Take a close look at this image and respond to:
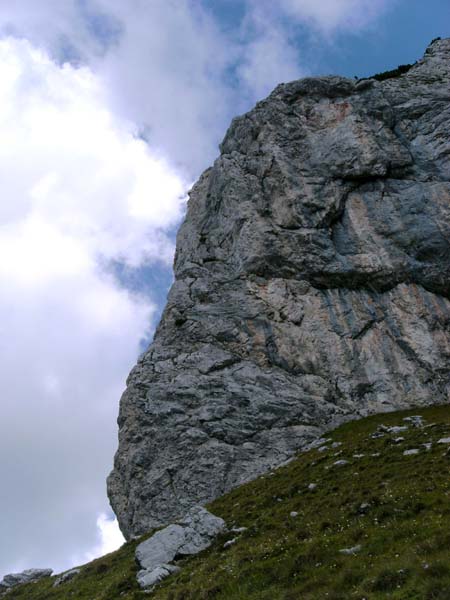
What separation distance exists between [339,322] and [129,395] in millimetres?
22512

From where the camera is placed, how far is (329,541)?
2009 cm

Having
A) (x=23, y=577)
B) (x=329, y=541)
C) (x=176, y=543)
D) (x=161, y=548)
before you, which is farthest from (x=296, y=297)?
(x=329, y=541)

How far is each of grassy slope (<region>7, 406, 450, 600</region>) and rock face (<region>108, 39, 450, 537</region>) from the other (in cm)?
1062

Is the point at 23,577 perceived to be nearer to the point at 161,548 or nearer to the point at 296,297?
the point at 161,548

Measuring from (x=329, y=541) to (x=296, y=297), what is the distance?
37.5 m

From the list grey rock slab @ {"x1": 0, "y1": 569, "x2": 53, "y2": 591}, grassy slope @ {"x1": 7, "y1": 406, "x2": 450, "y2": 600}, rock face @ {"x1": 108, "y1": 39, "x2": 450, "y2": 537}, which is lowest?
grassy slope @ {"x1": 7, "y1": 406, "x2": 450, "y2": 600}

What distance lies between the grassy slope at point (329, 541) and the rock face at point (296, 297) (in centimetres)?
1062

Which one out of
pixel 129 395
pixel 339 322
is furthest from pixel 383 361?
pixel 129 395

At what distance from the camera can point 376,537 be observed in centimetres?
1914

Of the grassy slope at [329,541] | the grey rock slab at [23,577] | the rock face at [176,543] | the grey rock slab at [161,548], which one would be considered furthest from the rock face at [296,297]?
the grey rock slab at [161,548]

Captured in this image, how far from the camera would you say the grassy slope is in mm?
16047

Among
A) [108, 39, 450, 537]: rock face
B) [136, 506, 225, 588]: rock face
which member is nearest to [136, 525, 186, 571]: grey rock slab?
[136, 506, 225, 588]: rock face

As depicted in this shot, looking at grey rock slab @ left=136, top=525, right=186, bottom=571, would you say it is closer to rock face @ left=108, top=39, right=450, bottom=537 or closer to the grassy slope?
the grassy slope

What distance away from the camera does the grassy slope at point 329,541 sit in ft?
52.6
